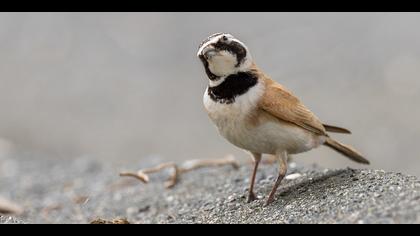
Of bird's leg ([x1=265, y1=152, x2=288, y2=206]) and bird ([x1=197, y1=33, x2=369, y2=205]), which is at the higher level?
bird ([x1=197, y1=33, x2=369, y2=205])

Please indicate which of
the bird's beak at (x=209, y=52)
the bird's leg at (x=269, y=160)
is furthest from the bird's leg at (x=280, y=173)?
the bird's leg at (x=269, y=160)

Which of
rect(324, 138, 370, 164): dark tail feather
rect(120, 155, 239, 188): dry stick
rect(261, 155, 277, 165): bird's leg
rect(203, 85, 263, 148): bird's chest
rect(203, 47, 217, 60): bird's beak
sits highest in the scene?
rect(203, 47, 217, 60): bird's beak

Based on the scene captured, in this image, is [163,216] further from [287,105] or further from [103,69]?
[103,69]

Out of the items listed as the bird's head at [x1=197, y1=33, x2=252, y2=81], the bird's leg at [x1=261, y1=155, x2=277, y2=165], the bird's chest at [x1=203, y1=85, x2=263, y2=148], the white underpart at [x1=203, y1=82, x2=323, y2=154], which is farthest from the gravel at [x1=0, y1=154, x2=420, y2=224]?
the bird's head at [x1=197, y1=33, x2=252, y2=81]

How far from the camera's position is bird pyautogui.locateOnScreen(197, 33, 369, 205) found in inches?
234

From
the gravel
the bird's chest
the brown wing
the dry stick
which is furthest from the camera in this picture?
the dry stick

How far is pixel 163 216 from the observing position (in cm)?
702

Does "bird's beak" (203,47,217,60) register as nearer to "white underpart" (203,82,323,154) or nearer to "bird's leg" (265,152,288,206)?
"white underpart" (203,82,323,154)

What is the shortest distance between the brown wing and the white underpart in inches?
2.2

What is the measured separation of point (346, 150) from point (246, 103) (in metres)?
1.63

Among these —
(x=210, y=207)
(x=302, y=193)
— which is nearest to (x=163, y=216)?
(x=210, y=207)

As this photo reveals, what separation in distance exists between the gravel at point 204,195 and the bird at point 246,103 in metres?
0.48

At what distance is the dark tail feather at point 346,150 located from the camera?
7027 millimetres

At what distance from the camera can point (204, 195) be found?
24.7ft
